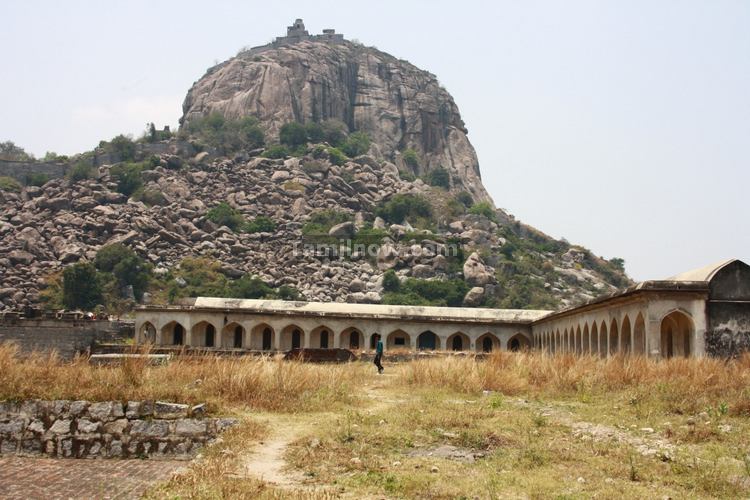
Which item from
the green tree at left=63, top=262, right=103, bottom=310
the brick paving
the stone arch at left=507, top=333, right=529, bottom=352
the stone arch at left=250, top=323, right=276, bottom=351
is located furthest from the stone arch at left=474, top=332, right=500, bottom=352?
the green tree at left=63, top=262, right=103, bottom=310

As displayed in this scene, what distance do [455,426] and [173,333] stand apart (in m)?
34.2

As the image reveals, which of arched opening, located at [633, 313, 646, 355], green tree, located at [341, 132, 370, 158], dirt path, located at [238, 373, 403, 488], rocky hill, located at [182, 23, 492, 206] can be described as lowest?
dirt path, located at [238, 373, 403, 488]

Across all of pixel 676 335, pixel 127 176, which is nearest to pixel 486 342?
pixel 676 335

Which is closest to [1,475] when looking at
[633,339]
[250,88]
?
[633,339]

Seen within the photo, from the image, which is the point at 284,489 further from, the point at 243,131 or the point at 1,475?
the point at 243,131

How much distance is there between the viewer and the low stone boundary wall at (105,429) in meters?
12.5

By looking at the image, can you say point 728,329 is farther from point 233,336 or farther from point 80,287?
point 80,287

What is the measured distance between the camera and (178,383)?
1407cm

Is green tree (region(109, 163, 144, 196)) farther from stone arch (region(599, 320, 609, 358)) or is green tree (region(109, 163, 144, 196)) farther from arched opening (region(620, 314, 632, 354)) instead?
arched opening (region(620, 314, 632, 354))

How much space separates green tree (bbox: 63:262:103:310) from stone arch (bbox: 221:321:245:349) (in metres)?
29.4

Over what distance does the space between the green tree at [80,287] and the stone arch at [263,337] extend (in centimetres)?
2967

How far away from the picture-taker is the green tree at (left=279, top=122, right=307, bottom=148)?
118 meters

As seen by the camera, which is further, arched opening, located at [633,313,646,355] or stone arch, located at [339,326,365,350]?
stone arch, located at [339,326,365,350]

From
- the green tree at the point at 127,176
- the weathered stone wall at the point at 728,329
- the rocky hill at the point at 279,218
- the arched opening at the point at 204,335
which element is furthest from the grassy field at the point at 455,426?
the green tree at the point at 127,176
